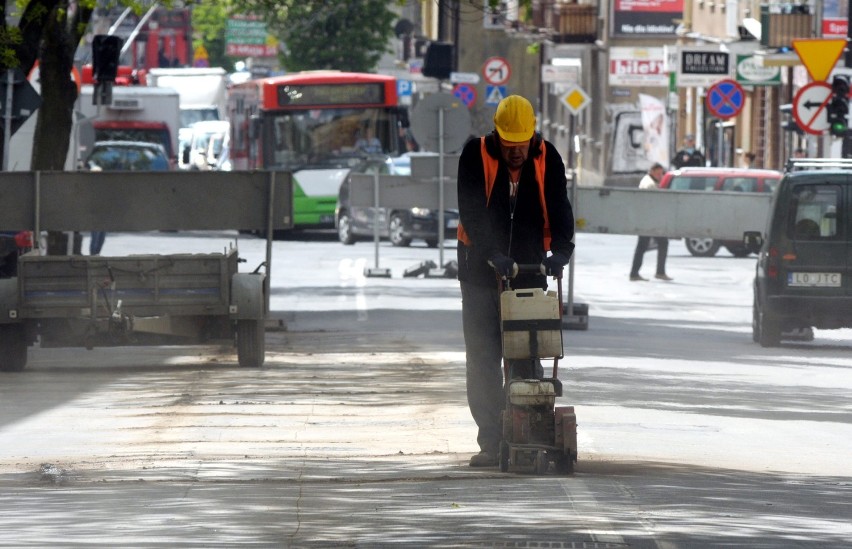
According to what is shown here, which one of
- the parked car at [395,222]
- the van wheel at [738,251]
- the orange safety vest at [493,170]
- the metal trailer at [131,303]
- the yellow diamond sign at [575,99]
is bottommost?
the van wheel at [738,251]

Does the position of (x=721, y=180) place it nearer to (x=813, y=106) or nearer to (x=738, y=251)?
(x=738, y=251)

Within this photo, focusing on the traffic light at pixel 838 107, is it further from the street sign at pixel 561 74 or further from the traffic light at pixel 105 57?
the street sign at pixel 561 74

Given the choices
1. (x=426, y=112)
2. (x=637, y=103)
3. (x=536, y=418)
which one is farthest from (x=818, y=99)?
(x=637, y=103)

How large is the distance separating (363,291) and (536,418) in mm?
19308

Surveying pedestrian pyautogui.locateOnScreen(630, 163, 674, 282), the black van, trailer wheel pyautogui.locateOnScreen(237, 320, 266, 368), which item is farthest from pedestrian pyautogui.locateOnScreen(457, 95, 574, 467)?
pedestrian pyautogui.locateOnScreen(630, 163, 674, 282)

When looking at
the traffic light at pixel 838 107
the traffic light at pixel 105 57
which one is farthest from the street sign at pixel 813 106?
the traffic light at pixel 105 57

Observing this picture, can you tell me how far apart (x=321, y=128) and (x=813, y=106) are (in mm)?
14081

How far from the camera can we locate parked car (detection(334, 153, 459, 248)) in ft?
133

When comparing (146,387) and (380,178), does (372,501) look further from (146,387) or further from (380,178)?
(380,178)

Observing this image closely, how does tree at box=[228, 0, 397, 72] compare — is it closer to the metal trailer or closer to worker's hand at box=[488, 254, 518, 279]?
the metal trailer

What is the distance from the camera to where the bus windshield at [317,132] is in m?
44.5

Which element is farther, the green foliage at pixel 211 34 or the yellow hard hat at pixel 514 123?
the green foliage at pixel 211 34

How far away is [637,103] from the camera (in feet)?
217

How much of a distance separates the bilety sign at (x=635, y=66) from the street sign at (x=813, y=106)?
85.7 feet
